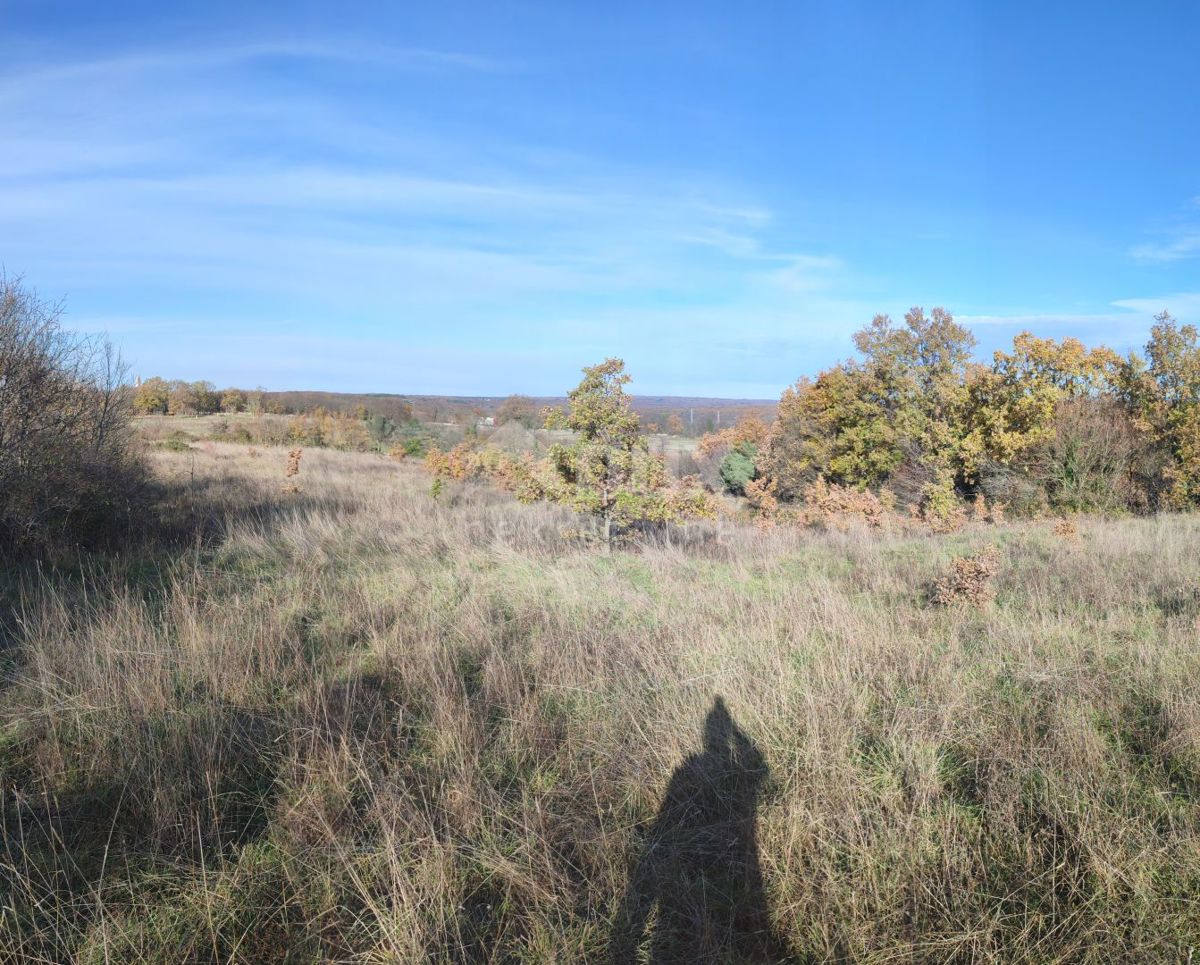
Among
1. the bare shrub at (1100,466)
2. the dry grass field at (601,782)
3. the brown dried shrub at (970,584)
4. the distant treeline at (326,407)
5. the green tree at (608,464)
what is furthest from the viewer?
the distant treeline at (326,407)

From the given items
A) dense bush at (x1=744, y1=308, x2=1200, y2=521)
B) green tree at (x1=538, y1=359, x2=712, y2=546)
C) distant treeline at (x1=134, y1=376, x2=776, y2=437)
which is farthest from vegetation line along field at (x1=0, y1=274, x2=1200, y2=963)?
distant treeline at (x1=134, y1=376, x2=776, y2=437)

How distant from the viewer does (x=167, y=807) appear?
2.83 metres

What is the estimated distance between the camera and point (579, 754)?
11.1 feet

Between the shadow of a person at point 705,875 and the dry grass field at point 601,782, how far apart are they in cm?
1

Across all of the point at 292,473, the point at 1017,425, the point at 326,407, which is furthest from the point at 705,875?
the point at 326,407

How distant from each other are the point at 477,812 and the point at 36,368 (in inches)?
353

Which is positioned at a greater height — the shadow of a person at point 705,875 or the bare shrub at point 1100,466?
the bare shrub at point 1100,466

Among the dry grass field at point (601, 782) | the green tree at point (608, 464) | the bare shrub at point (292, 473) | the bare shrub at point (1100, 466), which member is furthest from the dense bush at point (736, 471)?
the dry grass field at point (601, 782)

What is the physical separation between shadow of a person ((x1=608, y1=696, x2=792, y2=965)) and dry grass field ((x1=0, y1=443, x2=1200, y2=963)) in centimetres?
1

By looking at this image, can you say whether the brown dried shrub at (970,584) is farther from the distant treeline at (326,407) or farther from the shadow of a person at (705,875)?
the distant treeline at (326,407)

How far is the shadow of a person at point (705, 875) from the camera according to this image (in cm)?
230

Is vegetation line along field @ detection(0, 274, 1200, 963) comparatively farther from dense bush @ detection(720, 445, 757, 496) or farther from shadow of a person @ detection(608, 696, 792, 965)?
dense bush @ detection(720, 445, 757, 496)

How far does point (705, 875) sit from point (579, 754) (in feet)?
→ 3.04

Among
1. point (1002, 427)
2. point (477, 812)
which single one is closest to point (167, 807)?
point (477, 812)
